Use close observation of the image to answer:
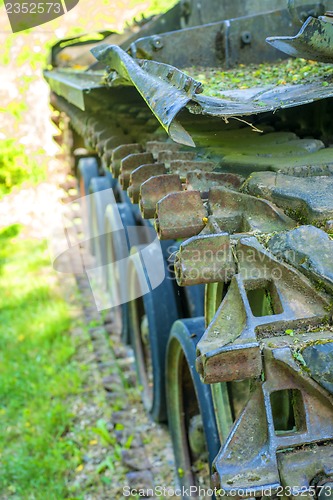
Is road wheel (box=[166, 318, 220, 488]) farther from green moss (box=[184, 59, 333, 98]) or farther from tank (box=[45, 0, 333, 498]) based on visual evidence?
green moss (box=[184, 59, 333, 98])

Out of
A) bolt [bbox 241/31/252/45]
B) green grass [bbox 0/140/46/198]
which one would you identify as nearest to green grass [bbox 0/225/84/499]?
bolt [bbox 241/31/252/45]

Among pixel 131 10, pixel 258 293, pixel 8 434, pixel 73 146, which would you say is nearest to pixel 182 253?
pixel 258 293

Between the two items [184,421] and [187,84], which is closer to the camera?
[187,84]

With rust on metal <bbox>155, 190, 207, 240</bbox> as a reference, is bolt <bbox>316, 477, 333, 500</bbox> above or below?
below

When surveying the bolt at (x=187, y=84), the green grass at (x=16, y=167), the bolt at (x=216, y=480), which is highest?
the bolt at (x=187, y=84)

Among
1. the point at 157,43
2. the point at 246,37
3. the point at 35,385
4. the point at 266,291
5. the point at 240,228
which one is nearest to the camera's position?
the point at 266,291

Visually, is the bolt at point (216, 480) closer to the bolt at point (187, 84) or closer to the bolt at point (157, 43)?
the bolt at point (187, 84)

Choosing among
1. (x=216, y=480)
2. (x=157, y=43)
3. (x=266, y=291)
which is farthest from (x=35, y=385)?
(x=216, y=480)

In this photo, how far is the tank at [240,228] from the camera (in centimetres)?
151

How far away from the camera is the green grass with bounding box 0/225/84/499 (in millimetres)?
3826

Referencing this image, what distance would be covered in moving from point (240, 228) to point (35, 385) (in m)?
3.25

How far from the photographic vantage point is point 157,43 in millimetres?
3070

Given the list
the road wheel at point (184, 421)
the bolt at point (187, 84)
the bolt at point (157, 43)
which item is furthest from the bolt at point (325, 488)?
the bolt at point (157, 43)

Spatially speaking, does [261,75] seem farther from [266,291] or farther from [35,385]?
Answer: [35,385]
